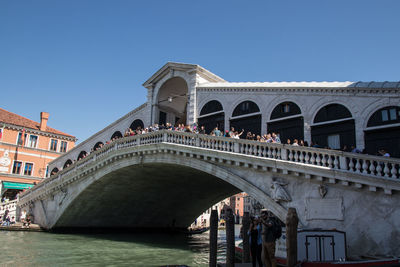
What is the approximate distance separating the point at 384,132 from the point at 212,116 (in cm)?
826

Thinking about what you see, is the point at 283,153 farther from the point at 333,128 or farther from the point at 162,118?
the point at 162,118

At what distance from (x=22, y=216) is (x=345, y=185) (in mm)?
20454

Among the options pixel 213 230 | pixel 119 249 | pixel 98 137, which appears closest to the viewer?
pixel 213 230

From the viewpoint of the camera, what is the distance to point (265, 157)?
1173 cm

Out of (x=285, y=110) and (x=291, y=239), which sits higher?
(x=285, y=110)

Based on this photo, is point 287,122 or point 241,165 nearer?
point 241,165

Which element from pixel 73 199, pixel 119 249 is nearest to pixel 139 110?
pixel 73 199

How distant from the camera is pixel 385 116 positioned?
1202cm

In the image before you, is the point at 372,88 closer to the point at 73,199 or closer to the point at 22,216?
the point at 73,199

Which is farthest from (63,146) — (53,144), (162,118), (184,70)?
(184,70)

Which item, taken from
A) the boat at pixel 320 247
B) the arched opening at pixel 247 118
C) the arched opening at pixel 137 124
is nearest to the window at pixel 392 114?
the arched opening at pixel 247 118

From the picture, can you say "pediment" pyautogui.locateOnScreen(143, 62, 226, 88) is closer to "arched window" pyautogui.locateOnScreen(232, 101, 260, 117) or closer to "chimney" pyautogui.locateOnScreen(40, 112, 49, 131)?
"arched window" pyautogui.locateOnScreen(232, 101, 260, 117)

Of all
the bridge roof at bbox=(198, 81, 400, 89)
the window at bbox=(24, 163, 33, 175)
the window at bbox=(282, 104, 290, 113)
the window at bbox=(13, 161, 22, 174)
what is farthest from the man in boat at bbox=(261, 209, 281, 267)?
the window at bbox=(24, 163, 33, 175)

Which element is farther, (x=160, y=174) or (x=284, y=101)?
(x=160, y=174)
